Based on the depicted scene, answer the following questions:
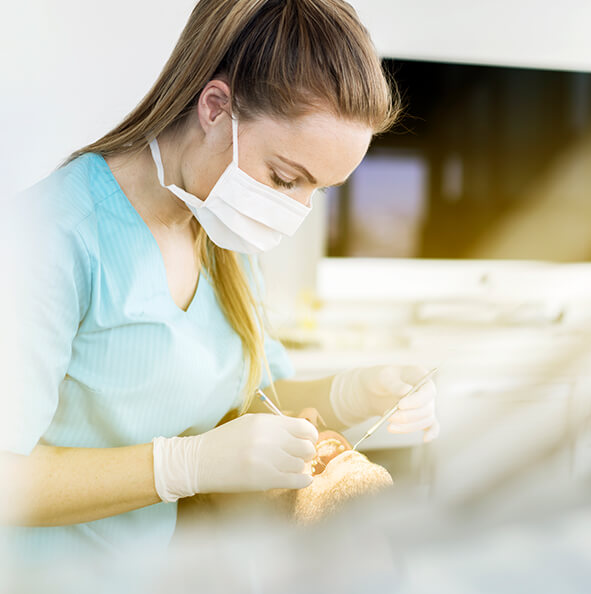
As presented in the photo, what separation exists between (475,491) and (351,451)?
23 cm

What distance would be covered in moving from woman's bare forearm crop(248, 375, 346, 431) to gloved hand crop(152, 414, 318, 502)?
0.85 feet

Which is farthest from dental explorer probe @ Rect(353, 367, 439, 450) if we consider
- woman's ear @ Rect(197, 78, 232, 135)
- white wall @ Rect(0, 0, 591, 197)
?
white wall @ Rect(0, 0, 591, 197)

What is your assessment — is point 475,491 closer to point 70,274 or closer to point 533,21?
point 70,274

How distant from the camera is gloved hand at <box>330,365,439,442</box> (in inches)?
37.0

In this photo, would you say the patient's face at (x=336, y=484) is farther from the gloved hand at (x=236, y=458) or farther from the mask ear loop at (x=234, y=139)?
the mask ear loop at (x=234, y=139)

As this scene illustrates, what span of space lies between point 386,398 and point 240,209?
1.37 feet

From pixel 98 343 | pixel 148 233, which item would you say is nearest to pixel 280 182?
pixel 148 233

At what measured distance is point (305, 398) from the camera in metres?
1.04

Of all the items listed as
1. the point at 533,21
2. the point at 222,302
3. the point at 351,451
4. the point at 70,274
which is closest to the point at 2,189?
the point at 70,274

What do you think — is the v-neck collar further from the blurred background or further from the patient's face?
the blurred background

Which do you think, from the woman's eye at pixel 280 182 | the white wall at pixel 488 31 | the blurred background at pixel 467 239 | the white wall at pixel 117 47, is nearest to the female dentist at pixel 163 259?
the woman's eye at pixel 280 182

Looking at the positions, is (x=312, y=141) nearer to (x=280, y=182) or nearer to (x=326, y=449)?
(x=280, y=182)

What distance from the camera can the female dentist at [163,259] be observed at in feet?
2.23

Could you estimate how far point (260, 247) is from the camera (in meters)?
0.86
